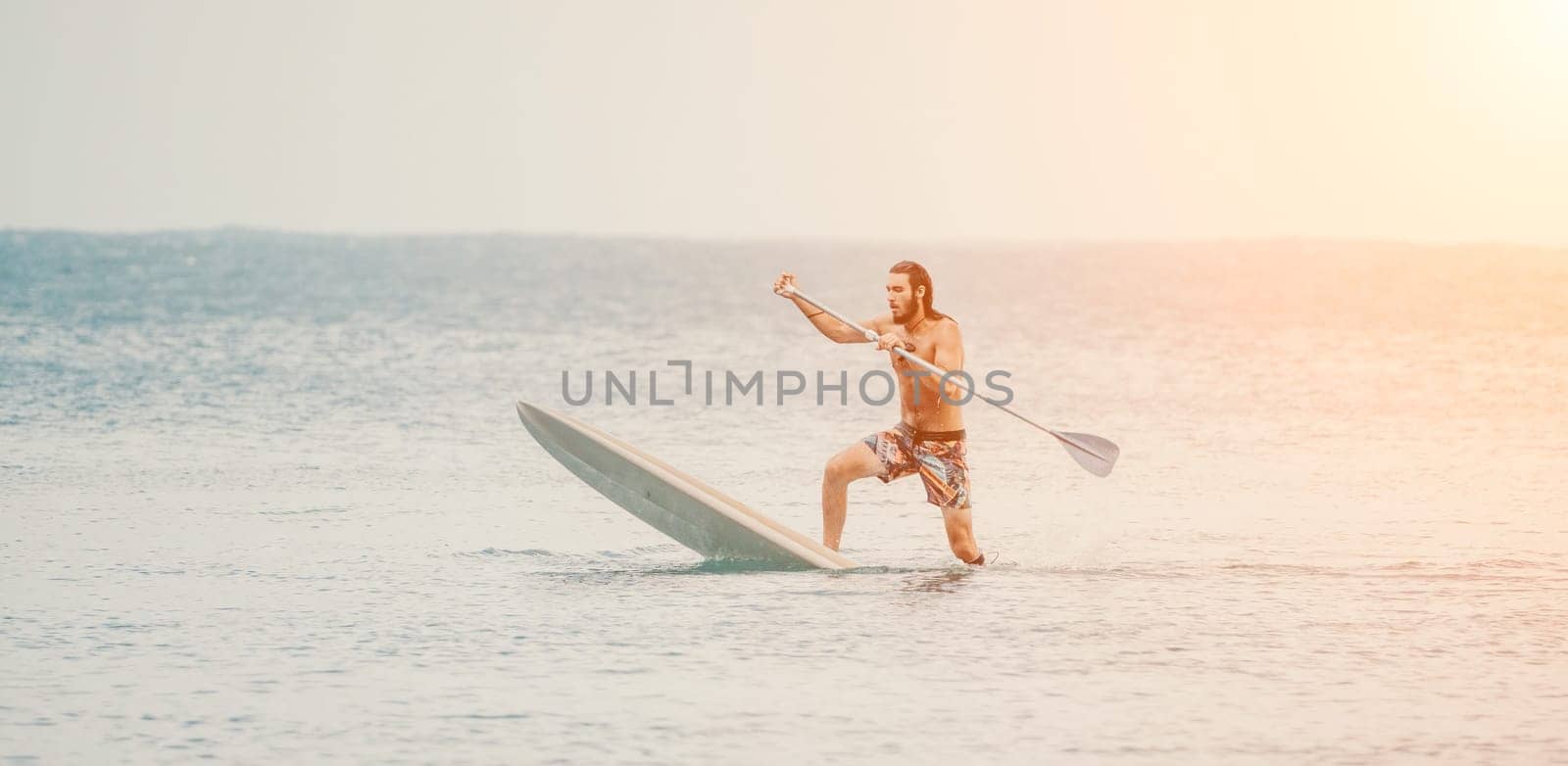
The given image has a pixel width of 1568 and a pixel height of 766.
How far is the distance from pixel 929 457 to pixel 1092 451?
131 cm

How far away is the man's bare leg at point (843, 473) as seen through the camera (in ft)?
27.6

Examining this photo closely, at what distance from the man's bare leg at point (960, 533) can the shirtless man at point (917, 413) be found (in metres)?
0.02

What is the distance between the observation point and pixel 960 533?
28.3 feet

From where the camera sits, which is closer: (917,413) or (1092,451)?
(917,413)

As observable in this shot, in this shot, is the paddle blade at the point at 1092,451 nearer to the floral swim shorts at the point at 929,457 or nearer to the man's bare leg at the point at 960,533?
the man's bare leg at the point at 960,533

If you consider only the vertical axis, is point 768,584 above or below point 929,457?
below

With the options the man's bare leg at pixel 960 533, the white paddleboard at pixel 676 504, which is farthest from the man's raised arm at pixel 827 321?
the white paddleboard at pixel 676 504

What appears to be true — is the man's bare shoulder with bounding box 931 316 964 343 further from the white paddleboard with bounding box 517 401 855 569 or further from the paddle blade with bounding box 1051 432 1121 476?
the white paddleboard with bounding box 517 401 855 569

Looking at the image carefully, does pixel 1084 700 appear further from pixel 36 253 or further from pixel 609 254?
pixel 609 254

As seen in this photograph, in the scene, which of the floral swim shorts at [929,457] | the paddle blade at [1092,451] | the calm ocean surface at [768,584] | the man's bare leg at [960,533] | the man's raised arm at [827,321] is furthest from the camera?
the paddle blade at [1092,451]

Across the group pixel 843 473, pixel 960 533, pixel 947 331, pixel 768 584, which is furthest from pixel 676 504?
pixel 947 331

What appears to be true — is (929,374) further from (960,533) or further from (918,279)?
(960,533)

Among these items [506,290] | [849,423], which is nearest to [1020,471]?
[849,423]

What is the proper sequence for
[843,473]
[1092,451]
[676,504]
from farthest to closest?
[1092,451] → [676,504] → [843,473]
